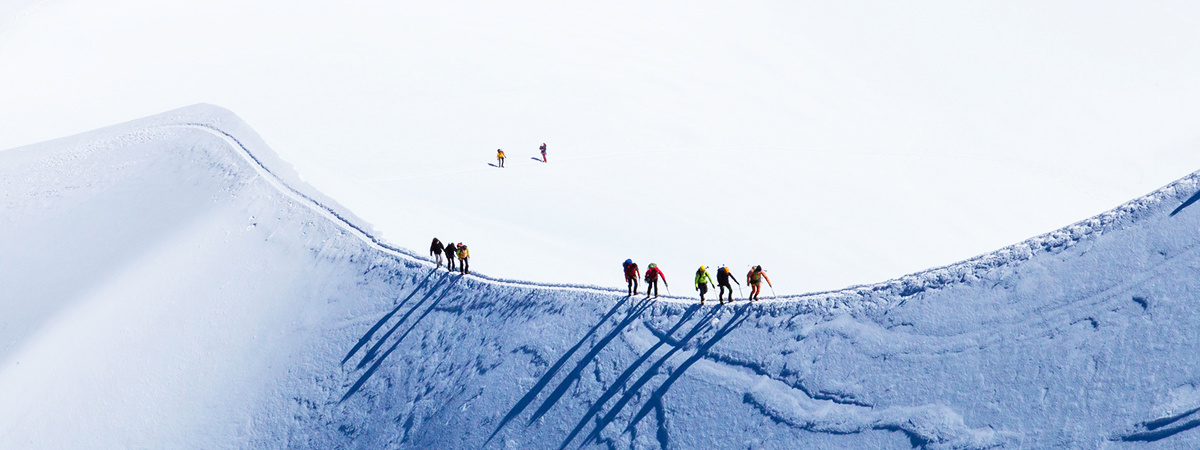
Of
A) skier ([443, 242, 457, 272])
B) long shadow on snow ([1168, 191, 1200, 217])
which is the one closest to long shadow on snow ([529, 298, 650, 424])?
skier ([443, 242, 457, 272])

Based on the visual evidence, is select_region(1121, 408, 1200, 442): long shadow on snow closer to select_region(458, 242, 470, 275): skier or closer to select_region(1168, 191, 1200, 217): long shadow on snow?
select_region(1168, 191, 1200, 217): long shadow on snow

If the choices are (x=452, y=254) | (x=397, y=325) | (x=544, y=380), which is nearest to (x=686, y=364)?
(x=544, y=380)

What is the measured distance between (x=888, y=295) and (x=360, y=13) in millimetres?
41490

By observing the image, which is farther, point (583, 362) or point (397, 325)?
point (397, 325)

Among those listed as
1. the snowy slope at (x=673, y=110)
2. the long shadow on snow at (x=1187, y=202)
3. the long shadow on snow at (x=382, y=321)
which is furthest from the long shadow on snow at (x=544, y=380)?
the long shadow on snow at (x=1187, y=202)

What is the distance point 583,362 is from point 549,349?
104 centimetres

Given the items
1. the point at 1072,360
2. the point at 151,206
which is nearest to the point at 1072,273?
the point at 1072,360

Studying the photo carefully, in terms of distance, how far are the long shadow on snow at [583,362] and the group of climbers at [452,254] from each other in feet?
15.5

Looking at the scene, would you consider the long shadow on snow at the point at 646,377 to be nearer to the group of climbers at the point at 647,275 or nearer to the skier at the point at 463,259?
the group of climbers at the point at 647,275

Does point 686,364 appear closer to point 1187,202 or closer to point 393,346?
point 393,346

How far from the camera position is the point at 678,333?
20.0m

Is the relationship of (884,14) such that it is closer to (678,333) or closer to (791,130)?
(791,130)

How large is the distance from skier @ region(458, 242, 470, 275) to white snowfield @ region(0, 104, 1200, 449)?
15.6 inches

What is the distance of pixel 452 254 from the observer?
22844 mm
